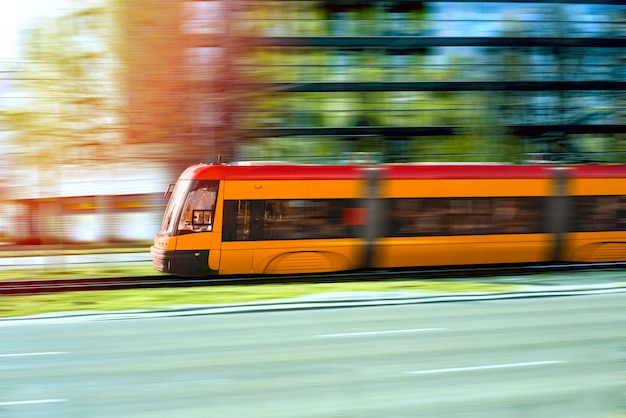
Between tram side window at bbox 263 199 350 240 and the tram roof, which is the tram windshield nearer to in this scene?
the tram roof

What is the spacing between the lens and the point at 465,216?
16.5 m

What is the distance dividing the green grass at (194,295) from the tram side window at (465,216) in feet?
Result: 3.94

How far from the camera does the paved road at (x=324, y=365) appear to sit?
6.36m

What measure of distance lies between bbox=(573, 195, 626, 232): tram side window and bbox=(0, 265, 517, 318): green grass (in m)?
3.63

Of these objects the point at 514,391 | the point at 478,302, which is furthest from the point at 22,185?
the point at 514,391

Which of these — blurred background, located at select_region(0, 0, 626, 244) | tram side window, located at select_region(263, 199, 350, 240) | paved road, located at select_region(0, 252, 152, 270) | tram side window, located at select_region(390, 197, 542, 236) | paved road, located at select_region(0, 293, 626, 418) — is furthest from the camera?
blurred background, located at select_region(0, 0, 626, 244)

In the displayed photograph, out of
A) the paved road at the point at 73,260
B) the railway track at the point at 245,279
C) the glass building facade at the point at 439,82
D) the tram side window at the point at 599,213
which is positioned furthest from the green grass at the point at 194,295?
the glass building facade at the point at 439,82

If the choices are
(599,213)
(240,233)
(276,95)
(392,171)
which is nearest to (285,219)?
(240,233)

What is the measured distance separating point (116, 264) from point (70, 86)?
7.98 m

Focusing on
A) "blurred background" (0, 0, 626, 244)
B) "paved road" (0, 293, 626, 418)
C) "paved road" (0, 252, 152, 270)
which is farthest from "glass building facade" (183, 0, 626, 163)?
"paved road" (0, 293, 626, 418)

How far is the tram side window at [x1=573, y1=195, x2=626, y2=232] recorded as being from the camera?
679 inches

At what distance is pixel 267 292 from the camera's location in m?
14.0

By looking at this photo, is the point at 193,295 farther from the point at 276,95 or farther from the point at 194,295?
the point at 276,95

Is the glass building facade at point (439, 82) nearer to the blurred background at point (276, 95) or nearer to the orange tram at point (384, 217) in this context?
the blurred background at point (276, 95)
